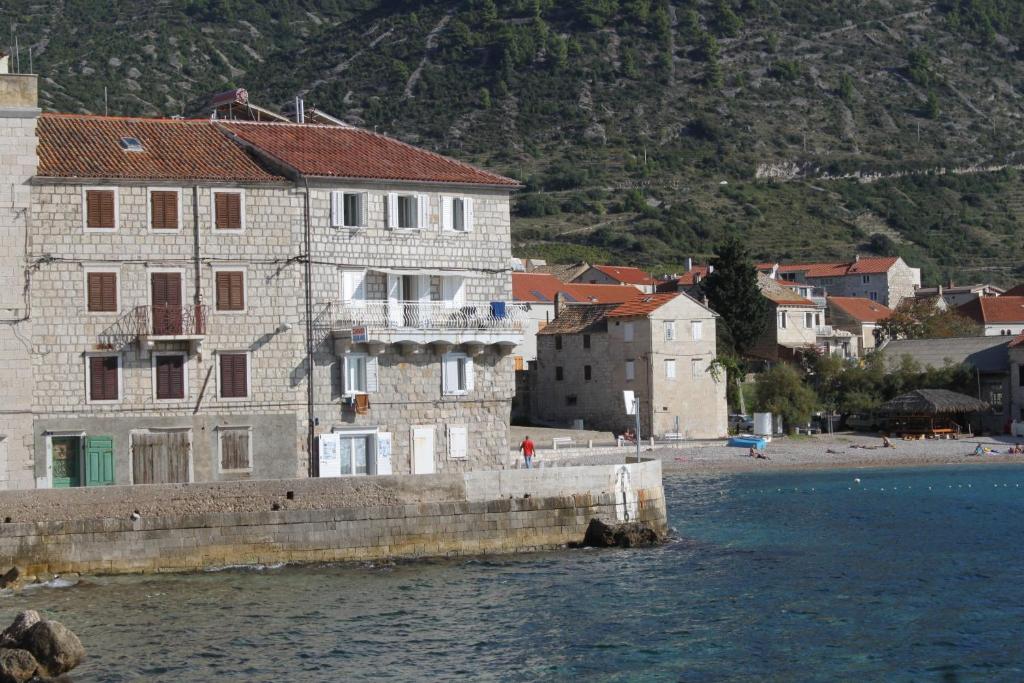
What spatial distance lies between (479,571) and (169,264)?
11.7 m

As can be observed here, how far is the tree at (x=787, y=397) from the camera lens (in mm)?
85875

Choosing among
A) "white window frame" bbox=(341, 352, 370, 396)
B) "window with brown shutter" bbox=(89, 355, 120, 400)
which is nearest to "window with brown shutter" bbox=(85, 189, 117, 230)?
"window with brown shutter" bbox=(89, 355, 120, 400)


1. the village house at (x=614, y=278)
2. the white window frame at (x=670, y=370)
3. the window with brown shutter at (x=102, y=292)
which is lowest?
the white window frame at (x=670, y=370)

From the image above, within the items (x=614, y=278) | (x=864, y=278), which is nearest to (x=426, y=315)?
(x=614, y=278)

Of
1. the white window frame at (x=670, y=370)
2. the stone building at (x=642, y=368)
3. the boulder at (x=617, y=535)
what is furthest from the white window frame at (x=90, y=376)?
the white window frame at (x=670, y=370)

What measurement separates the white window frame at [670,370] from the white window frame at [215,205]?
134 feet

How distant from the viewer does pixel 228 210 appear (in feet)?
141

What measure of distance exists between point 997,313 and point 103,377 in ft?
283

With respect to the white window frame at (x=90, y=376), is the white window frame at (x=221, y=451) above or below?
below

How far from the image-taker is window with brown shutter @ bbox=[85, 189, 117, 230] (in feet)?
136

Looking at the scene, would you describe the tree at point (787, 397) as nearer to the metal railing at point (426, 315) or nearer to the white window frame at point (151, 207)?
the metal railing at point (426, 315)

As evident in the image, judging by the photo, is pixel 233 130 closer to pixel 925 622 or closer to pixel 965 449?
pixel 925 622

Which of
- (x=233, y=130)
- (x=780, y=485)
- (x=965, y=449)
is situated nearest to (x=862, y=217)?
(x=965, y=449)

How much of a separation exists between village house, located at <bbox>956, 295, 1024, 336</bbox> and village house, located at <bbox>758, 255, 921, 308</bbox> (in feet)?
45.2
